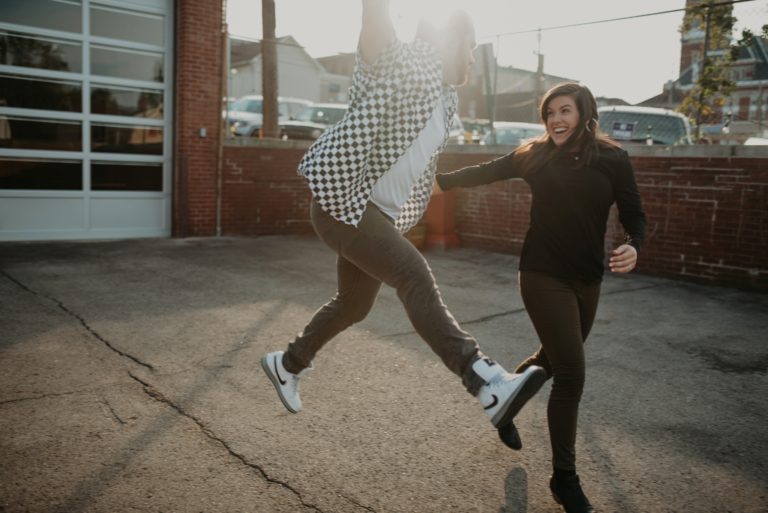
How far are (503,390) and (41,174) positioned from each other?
9293 millimetres

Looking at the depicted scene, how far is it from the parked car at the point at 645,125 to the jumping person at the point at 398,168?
22.9ft

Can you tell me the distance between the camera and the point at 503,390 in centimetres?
255

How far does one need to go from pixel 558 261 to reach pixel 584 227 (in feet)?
0.62

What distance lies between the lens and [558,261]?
115 inches

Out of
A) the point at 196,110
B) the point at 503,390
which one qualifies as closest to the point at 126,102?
the point at 196,110

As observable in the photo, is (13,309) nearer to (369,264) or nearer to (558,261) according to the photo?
(369,264)

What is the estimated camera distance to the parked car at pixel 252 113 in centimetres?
2133

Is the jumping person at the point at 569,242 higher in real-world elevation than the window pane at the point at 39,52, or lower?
lower

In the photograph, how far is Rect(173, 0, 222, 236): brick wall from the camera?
1058cm

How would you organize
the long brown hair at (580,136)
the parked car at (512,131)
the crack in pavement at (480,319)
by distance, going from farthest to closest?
the parked car at (512,131) < the crack in pavement at (480,319) < the long brown hair at (580,136)

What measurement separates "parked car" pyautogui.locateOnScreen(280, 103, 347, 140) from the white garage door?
29.0 ft

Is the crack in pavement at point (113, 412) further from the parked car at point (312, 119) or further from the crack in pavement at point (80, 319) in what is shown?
the parked car at point (312, 119)

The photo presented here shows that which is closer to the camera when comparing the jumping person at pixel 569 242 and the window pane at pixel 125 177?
the jumping person at pixel 569 242

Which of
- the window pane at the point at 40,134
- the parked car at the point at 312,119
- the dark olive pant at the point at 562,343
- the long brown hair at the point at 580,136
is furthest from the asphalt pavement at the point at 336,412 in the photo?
the parked car at the point at 312,119
